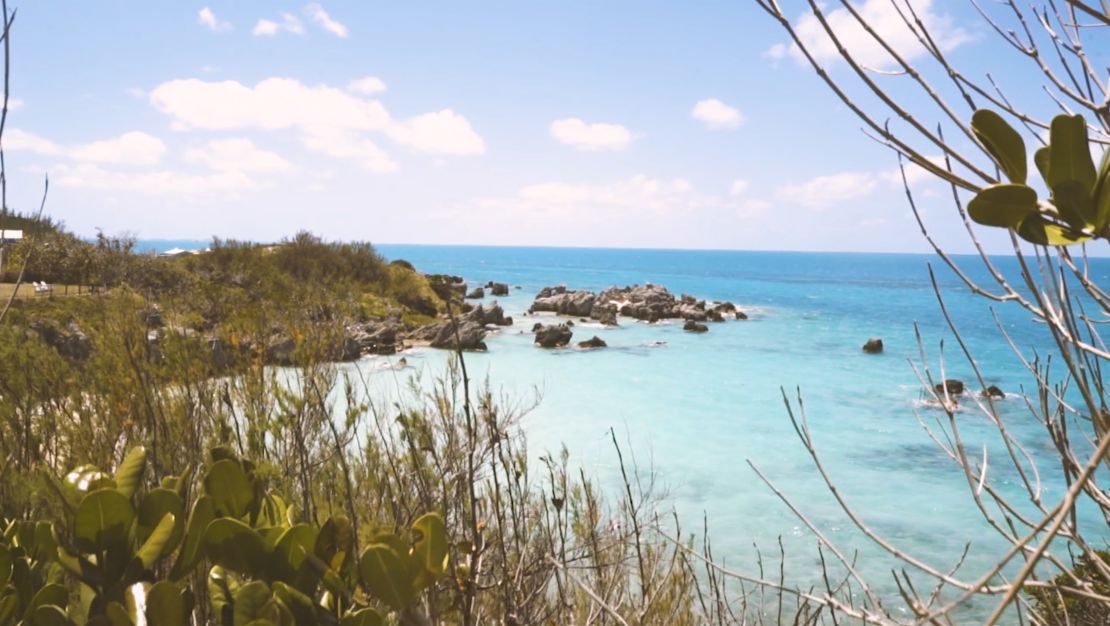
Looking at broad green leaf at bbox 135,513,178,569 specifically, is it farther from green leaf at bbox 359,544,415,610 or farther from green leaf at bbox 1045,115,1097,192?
green leaf at bbox 1045,115,1097,192

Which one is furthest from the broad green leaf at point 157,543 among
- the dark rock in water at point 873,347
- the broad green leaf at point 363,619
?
the dark rock in water at point 873,347

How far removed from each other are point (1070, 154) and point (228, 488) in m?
1.09

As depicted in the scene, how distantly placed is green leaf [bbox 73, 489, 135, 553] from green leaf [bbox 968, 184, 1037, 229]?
40.7 inches

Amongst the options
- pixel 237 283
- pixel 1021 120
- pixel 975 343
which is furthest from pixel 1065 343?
pixel 975 343

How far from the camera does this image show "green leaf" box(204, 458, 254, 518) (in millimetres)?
997

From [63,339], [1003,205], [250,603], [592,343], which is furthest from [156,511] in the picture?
[592,343]

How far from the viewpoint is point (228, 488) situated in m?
1.01

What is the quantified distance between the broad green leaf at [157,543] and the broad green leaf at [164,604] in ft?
0.38

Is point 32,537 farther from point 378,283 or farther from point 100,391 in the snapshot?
point 378,283

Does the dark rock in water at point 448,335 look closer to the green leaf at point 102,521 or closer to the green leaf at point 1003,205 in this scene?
the green leaf at point 102,521

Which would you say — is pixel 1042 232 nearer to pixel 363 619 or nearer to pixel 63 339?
pixel 363 619

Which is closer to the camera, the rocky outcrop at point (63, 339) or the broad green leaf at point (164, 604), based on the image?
the broad green leaf at point (164, 604)

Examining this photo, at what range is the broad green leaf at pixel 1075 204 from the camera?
0.62 meters

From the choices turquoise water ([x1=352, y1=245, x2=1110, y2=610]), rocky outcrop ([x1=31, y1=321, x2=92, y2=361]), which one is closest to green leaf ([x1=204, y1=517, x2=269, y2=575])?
turquoise water ([x1=352, y1=245, x2=1110, y2=610])
